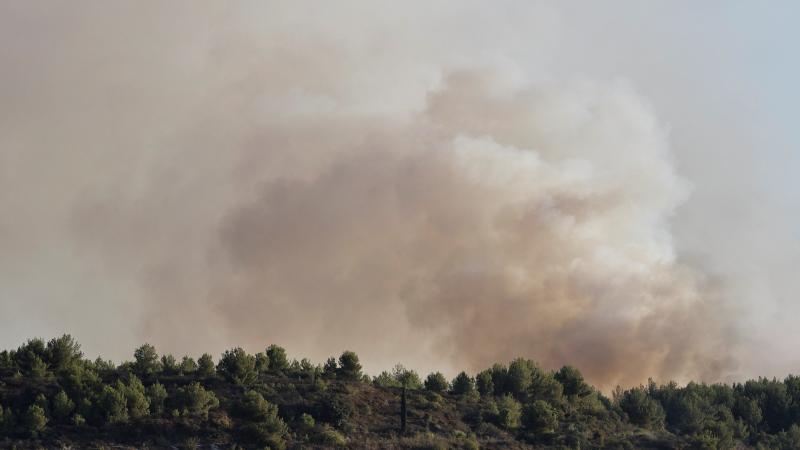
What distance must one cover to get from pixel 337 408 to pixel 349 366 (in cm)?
1379

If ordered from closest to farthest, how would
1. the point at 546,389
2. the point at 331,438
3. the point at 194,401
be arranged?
the point at 331,438 → the point at 194,401 → the point at 546,389

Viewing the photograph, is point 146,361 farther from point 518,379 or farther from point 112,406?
point 518,379

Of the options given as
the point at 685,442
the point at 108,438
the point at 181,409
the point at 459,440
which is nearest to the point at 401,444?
the point at 459,440

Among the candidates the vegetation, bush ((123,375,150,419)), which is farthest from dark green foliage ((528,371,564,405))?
bush ((123,375,150,419))

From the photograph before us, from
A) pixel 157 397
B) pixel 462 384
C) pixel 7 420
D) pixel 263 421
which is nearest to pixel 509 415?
pixel 462 384

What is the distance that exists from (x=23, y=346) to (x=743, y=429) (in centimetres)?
6626

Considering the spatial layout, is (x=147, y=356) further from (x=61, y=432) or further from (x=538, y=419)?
(x=538, y=419)

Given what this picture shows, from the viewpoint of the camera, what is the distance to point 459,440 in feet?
221

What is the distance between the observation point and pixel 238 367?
74500 millimetres

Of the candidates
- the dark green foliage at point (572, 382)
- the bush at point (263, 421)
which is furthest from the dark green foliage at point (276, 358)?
the dark green foliage at point (572, 382)

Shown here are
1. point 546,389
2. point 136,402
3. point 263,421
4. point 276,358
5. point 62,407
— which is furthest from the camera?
point 546,389

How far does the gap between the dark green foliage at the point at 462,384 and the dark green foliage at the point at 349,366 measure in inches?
377

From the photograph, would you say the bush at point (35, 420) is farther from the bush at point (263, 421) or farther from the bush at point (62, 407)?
the bush at point (263, 421)

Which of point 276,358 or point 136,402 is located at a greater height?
point 276,358
